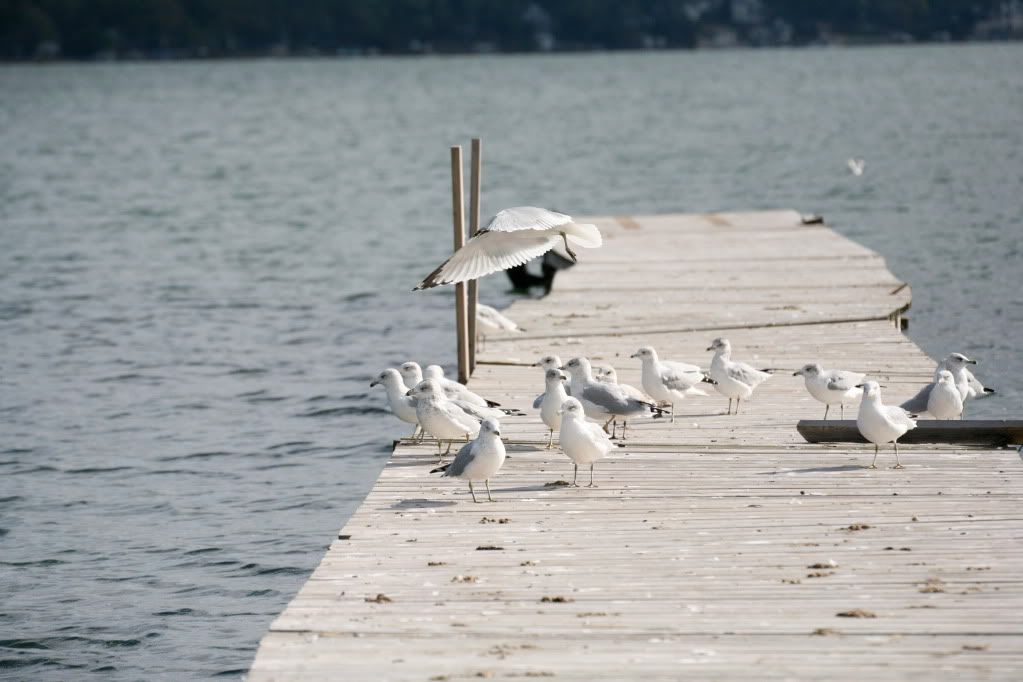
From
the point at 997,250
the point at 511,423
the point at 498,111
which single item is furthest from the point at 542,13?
the point at 511,423

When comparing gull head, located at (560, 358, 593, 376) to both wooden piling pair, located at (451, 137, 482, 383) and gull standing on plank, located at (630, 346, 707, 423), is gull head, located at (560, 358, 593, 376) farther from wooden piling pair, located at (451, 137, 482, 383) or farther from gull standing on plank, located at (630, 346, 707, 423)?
wooden piling pair, located at (451, 137, 482, 383)

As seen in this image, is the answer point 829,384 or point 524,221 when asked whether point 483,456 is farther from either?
point 829,384

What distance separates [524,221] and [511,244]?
0.74 metres

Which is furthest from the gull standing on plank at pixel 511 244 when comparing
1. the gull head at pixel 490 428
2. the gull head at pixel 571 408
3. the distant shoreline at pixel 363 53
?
the distant shoreline at pixel 363 53

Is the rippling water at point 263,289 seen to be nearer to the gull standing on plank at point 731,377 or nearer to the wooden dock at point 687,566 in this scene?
the wooden dock at point 687,566

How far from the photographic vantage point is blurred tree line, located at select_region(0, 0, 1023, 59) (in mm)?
174250

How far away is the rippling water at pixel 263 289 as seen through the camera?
470 inches

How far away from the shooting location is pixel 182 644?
33.9 feet

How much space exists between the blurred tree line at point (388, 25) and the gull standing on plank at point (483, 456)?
16760 cm

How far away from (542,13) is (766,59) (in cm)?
3592

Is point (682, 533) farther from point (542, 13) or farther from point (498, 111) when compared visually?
point (542, 13)

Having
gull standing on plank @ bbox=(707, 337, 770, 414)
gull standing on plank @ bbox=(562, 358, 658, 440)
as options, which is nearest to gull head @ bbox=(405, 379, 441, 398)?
gull standing on plank @ bbox=(562, 358, 658, 440)

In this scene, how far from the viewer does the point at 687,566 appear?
8.34 meters

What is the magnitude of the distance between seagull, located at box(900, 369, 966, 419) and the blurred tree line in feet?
542
